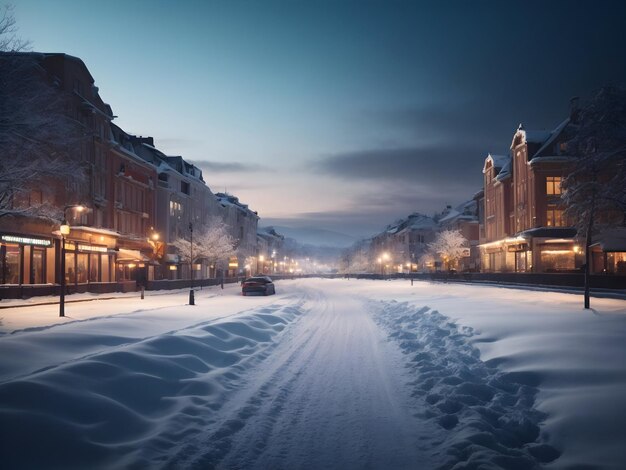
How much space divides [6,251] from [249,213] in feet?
268

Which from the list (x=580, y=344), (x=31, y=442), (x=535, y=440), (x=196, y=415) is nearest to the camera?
(x=31, y=442)

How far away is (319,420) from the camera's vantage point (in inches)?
260

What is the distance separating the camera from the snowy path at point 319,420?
5297 mm

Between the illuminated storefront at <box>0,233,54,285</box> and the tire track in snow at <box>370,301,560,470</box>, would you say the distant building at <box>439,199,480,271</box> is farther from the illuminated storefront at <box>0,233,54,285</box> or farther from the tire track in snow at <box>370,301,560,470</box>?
the tire track in snow at <box>370,301,560,470</box>

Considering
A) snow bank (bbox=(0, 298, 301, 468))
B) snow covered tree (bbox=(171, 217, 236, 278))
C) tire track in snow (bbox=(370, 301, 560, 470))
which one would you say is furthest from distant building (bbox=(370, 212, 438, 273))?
snow bank (bbox=(0, 298, 301, 468))

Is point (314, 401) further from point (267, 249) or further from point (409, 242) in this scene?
point (267, 249)

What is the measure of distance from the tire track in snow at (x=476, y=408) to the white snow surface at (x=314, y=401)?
0.09 ft

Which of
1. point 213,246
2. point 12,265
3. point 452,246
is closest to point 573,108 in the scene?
point 452,246

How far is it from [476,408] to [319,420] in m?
2.34

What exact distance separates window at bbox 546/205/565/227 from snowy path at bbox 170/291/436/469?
146 ft

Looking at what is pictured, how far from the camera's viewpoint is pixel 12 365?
26.4 feet

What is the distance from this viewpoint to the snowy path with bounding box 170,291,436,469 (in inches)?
209

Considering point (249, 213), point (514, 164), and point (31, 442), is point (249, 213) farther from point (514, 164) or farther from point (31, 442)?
point (31, 442)

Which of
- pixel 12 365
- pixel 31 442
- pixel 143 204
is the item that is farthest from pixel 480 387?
pixel 143 204
